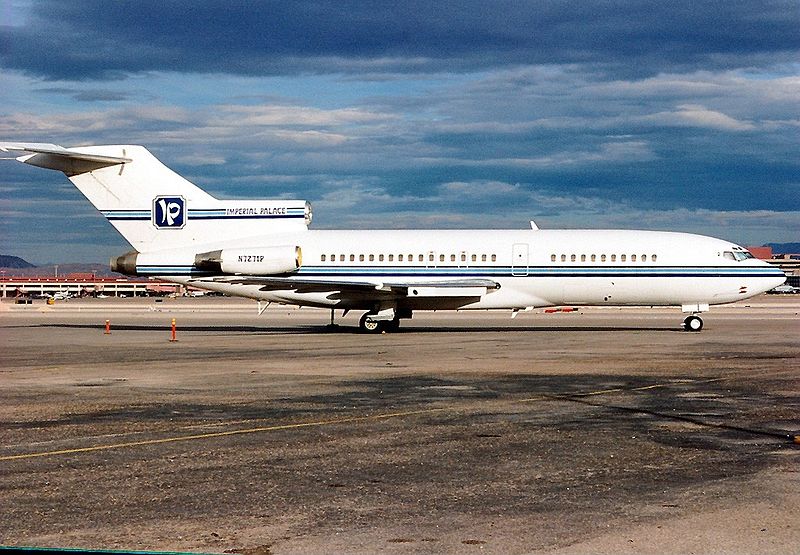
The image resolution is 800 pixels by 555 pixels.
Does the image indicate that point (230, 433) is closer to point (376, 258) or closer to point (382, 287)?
point (382, 287)

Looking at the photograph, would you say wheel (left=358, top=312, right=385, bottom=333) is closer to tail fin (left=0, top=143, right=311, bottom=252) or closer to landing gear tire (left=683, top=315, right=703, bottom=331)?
tail fin (left=0, top=143, right=311, bottom=252)

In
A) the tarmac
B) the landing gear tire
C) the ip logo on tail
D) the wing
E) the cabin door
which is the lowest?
the tarmac

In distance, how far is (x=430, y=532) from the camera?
8.01 metres

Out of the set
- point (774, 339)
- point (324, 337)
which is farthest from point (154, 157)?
point (774, 339)

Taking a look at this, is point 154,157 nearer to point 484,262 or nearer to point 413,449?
point 484,262

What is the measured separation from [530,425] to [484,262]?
25296 millimetres

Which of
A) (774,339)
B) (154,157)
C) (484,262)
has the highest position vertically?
(154,157)

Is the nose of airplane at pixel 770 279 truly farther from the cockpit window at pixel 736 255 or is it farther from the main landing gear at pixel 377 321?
the main landing gear at pixel 377 321

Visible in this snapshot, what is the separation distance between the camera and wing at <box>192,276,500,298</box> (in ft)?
121

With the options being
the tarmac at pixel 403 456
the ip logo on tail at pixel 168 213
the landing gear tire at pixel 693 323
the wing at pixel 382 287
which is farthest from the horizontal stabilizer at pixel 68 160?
the landing gear tire at pixel 693 323

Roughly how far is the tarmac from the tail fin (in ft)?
54.8

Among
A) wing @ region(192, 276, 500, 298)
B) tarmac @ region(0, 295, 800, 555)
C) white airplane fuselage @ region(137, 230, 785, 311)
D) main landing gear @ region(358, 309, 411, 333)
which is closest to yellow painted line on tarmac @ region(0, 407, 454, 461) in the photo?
tarmac @ region(0, 295, 800, 555)

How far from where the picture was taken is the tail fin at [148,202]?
40.4 meters

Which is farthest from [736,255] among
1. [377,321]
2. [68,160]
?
[68,160]
